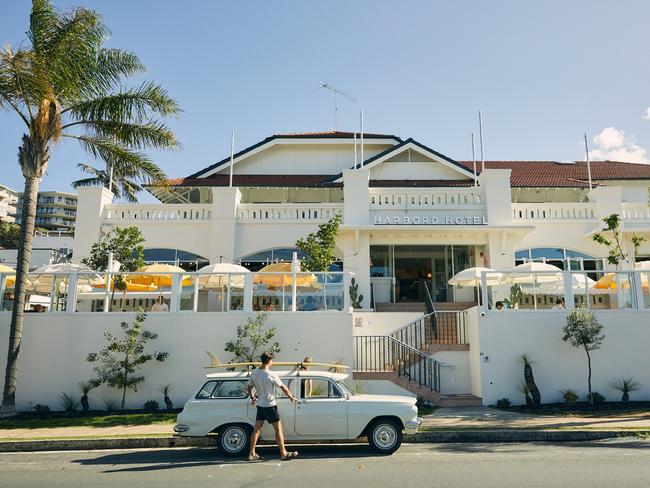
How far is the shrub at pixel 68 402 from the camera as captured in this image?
45.7 feet

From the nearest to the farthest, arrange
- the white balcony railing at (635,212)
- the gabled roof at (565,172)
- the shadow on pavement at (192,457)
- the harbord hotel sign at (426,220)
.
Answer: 1. the shadow on pavement at (192,457)
2. the harbord hotel sign at (426,220)
3. the white balcony railing at (635,212)
4. the gabled roof at (565,172)

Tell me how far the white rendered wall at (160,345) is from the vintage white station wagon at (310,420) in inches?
198

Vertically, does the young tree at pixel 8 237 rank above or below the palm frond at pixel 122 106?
above

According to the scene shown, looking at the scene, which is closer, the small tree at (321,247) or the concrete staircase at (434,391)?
the concrete staircase at (434,391)

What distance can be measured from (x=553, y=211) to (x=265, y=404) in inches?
687

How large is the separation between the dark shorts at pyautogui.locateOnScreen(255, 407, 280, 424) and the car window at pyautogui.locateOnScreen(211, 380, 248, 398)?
2.41 ft

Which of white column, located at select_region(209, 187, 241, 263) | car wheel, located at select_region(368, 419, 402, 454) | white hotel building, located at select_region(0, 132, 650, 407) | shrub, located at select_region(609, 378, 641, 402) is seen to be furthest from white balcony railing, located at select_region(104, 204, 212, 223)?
shrub, located at select_region(609, 378, 641, 402)

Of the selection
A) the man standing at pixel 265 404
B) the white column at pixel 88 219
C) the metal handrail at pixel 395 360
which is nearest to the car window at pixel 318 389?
the man standing at pixel 265 404

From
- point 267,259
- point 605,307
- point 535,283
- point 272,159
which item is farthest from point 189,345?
point 272,159

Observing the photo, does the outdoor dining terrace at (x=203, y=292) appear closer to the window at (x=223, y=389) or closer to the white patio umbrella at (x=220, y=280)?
the white patio umbrella at (x=220, y=280)

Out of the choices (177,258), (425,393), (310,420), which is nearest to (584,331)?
(425,393)

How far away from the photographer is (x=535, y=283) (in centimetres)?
1520

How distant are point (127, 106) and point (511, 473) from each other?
42.2 ft

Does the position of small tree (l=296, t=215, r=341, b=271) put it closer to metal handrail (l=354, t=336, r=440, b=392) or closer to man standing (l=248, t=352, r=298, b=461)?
metal handrail (l=354, t=336, r=440, b=392)
